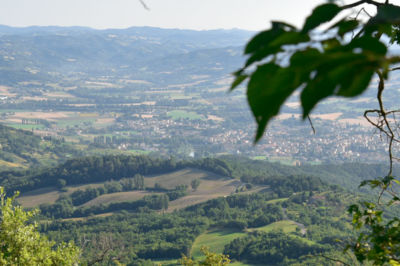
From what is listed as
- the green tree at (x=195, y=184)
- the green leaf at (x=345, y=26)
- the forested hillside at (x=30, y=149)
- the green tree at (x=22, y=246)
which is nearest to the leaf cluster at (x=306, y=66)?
the green leaf at (x=345, y=26)

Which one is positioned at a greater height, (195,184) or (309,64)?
(309,64)

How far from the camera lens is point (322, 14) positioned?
1.02 meters

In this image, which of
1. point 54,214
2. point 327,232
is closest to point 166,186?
point 54,214

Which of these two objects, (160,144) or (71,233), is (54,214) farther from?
(160,144)

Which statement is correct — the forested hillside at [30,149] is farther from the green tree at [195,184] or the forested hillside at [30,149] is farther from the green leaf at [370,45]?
the green leaf at [370,45]

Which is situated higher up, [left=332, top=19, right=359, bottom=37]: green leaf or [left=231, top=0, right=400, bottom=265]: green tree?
[left=332, top=19, right=359, bottom=37]: green leaf

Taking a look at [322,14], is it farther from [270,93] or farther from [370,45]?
[270,93]

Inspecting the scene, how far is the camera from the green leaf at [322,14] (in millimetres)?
995

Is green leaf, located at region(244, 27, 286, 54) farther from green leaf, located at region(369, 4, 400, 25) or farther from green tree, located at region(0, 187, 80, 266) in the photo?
green tree, located at region(0, 187, 80, 266)

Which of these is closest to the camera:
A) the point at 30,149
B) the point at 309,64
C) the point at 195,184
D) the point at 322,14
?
the point at 309,64

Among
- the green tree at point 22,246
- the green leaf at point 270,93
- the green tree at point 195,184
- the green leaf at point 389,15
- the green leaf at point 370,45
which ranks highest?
the green leaf at point 389,15

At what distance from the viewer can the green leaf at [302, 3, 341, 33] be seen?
995mm

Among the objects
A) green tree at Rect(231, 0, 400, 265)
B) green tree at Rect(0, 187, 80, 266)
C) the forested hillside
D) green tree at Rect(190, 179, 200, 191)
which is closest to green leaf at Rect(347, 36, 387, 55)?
green tree at Rect(231, 0, 400, 265)

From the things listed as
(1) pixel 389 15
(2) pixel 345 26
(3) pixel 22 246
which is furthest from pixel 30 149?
(1) pixel 389 15
